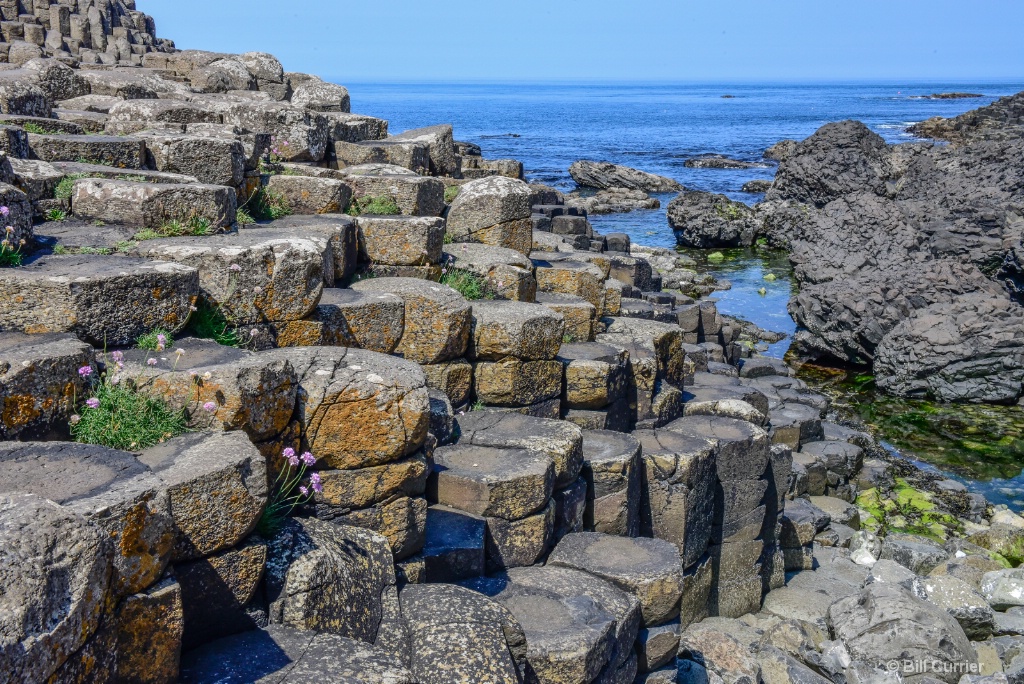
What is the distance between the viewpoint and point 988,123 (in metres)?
58.2

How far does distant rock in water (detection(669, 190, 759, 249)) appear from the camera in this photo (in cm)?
3331

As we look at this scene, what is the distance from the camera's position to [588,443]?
27.8 feet

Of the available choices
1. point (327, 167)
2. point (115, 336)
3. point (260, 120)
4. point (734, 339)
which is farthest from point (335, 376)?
point (734, 339)

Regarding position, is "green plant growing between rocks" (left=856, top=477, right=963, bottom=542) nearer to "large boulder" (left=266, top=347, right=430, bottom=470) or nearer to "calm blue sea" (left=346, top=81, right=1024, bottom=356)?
"calm blue sea" (left=346, top=81, right=1024, bottom=356)

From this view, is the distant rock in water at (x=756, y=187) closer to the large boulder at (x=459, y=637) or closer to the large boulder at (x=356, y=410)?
the large boulder at (x=356, y=410)

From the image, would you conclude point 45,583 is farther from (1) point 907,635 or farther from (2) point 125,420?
(1) point 907,635

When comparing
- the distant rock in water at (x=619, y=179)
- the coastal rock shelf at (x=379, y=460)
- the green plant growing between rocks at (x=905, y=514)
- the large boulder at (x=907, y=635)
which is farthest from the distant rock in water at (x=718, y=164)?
the large boulder at (x=907, y=635)

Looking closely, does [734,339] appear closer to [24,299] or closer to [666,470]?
[666,470]

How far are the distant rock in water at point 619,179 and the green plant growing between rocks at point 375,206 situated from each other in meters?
40.2

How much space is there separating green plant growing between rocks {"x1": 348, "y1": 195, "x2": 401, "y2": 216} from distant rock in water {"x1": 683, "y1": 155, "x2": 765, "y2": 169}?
59.1 meters

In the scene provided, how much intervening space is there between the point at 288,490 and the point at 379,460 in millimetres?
648

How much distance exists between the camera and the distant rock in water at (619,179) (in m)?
50.0

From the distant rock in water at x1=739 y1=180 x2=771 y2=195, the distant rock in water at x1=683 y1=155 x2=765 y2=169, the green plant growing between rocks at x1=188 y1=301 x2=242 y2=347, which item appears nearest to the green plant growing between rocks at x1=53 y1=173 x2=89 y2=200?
the green plant growing between rocks at x1=188 y1=301 x2=242 y2=347

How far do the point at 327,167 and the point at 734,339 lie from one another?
9.73 meters
